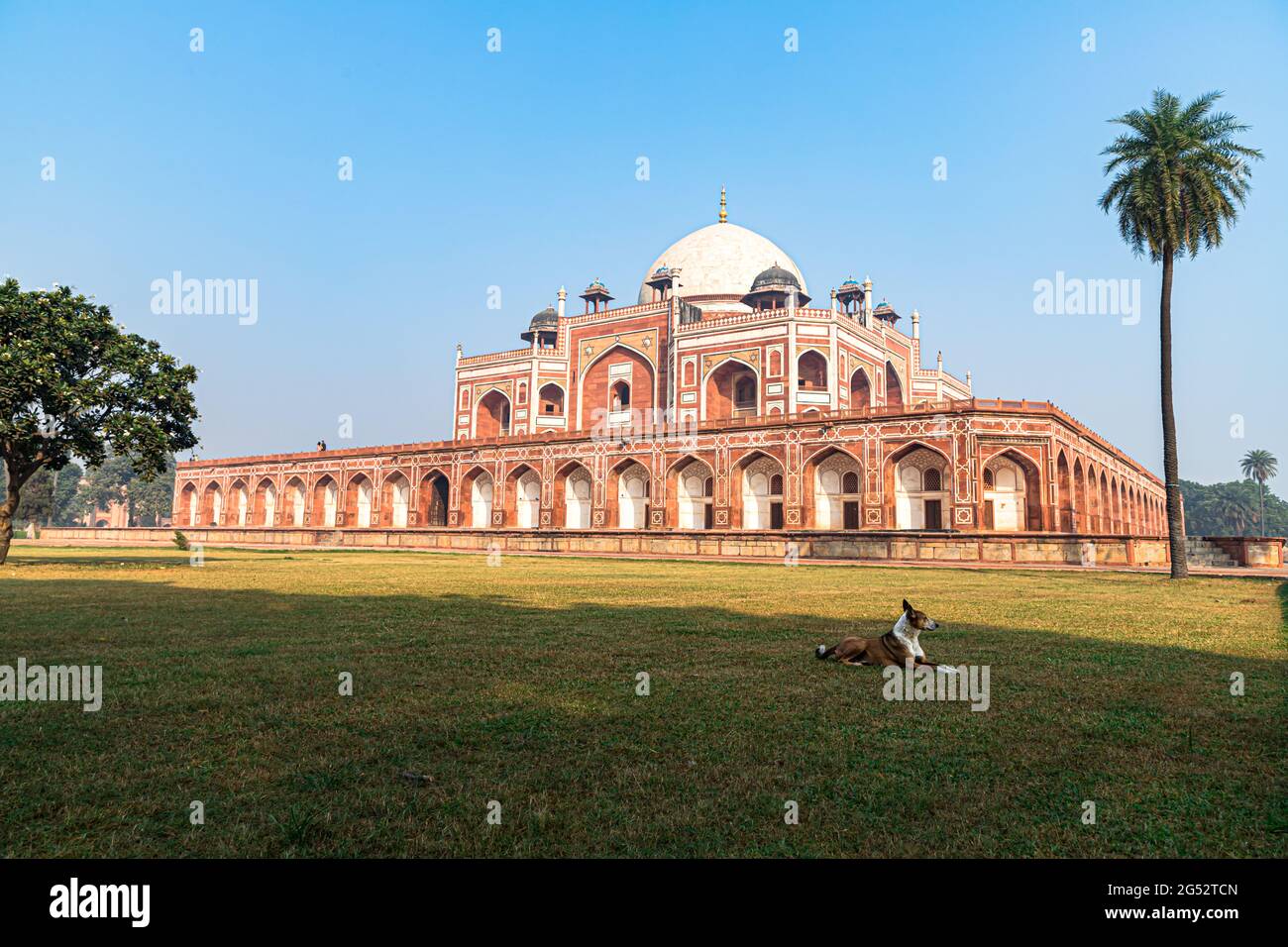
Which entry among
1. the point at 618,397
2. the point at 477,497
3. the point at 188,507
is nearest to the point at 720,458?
the point at 618,397

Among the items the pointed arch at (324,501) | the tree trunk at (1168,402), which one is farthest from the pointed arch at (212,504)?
the tree trunk at (1168,402)

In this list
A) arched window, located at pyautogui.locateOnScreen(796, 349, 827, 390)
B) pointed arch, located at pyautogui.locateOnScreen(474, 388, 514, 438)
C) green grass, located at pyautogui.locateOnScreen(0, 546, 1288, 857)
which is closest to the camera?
green grass, located at pyautogui.locateOnScreen(0, 546, 1288, 857)

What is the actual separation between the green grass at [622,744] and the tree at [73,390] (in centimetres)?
1240

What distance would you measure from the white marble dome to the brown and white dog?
5129 cm

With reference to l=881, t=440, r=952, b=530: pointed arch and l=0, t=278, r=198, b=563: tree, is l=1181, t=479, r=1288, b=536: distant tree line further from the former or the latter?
l=0, t=278, r=198, b=563: tree

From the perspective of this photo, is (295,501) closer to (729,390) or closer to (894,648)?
(729,390)

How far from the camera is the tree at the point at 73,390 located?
18.4 meters

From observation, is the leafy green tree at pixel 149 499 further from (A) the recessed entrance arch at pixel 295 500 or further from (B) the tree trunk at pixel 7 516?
(B) the tree trunk at pixel 7 516

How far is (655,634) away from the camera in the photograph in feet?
26.0

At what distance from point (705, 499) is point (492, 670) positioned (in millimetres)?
37007

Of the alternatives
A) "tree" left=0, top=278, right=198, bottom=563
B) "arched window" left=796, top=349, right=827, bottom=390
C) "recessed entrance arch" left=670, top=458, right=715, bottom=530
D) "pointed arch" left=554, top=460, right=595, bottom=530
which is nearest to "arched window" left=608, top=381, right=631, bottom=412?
"pointed arch" left=554, top=460, right=595, bottom=530

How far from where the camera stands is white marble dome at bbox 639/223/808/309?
5716 centimetres

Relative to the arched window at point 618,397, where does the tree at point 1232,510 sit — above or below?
below

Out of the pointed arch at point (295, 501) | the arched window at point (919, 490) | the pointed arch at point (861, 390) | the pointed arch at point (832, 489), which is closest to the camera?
the arched window at point (919, 490)
